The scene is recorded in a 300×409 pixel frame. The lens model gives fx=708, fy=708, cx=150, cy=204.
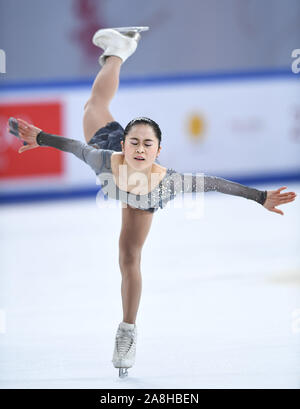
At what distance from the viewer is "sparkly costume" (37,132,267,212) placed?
260 cm

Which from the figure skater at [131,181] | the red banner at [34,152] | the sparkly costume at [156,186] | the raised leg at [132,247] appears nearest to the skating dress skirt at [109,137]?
the figure skater at [131,181]

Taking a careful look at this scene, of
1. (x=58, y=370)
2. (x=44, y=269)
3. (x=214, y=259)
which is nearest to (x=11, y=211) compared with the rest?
(x=44, y=269)

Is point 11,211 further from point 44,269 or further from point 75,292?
point 75,292

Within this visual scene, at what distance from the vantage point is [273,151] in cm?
A: 736

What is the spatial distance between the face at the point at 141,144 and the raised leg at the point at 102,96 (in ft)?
1.59

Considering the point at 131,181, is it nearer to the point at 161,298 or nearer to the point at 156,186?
the point at 156,186

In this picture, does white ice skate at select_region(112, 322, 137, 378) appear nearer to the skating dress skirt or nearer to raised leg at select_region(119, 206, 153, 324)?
raised leg at select_region(119, 206, 153, 324)

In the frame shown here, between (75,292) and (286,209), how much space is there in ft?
8.97

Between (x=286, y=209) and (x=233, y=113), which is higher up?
(x=233, y=113)

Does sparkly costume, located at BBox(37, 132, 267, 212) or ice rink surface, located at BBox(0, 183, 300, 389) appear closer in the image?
sparkly costume, located at BBox(37, 132, 267, 212)

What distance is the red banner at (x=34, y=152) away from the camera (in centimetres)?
644

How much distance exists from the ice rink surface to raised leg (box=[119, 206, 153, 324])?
325 mm

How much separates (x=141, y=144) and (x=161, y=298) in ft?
5.27

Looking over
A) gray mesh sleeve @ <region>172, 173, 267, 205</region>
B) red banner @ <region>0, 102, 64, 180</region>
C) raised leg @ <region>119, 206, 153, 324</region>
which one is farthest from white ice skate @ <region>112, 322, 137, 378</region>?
red banner @ <region>0, 102, 64, 180</region>
